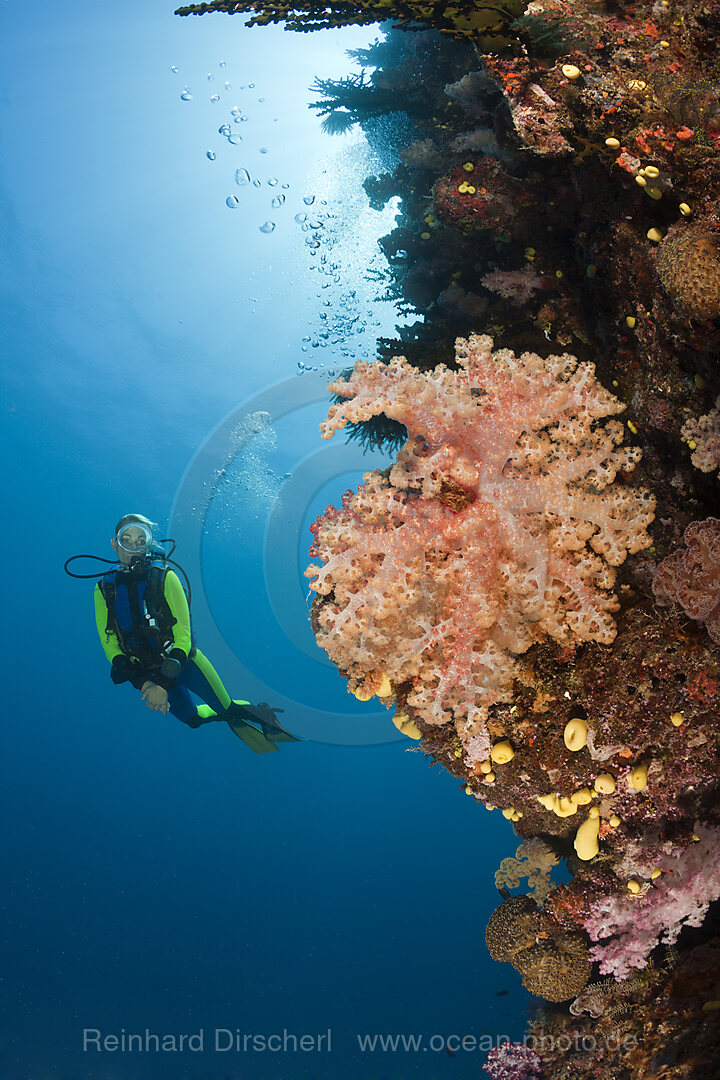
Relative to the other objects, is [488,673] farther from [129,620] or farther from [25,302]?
[25,302]

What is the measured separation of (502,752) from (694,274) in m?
2.42

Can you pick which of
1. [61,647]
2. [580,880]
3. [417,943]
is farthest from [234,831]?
[580,880]

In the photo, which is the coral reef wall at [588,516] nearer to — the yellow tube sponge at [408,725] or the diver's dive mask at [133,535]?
the yellow tube sponge at [408,725]

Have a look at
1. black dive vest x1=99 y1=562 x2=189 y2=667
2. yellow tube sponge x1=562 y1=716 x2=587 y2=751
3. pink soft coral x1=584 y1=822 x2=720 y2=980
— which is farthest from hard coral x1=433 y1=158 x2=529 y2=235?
black dive vest x1=99 y1=562 x2=189 y2=667

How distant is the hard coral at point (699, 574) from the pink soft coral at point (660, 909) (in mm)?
1840

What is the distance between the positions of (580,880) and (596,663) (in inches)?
83.5

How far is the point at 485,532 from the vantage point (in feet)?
9.00

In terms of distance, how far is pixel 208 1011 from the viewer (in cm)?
2831

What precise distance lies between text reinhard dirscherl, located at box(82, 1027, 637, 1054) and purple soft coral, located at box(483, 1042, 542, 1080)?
26.1 metres

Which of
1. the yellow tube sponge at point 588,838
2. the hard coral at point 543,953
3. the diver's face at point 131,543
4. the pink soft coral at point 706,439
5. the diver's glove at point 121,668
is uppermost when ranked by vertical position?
the diver's face at point 131,543

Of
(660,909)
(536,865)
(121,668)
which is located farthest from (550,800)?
(121,668)

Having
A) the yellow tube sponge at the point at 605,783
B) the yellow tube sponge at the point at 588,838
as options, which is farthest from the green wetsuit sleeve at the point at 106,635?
the yellow tube sponge at the point at 605,783

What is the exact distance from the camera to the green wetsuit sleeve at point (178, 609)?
871 centimetres

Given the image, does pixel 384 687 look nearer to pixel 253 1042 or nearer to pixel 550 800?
pixel 550 800
